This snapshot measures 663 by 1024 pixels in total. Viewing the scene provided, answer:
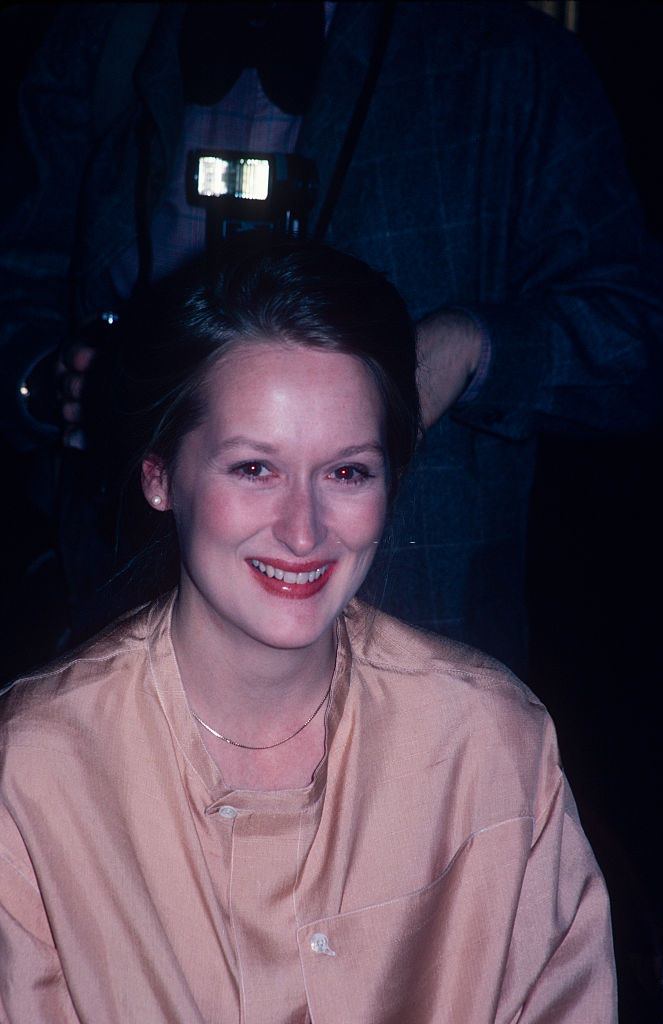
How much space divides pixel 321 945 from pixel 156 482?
2.15 feet

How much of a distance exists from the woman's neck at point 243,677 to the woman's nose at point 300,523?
0.20m

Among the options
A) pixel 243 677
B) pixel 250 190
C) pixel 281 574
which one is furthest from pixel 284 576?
pixel 250 190

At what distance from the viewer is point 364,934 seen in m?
1.27

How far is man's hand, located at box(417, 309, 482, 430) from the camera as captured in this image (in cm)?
144

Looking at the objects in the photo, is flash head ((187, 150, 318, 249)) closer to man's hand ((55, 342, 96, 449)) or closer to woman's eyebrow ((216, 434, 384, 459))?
man's hand ((55, 342, 96, 449))

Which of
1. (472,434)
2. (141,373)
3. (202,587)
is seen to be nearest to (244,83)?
(141,373)

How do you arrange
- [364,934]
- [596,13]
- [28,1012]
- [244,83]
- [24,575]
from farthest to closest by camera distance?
1. [596,13]
2. [24,575]
3. [244,83]
4. [364,934]
5. [28,1012]

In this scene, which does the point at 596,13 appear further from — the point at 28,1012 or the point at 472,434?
the point at 28,1012

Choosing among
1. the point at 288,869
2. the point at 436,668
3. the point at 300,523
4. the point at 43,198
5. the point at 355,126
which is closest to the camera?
the point at 300,523

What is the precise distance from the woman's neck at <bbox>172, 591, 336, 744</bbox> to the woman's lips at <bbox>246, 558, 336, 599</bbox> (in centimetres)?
13

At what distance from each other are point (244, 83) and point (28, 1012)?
4.66 ft

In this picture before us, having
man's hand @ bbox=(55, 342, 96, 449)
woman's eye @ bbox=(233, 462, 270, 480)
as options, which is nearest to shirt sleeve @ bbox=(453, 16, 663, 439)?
woman's eye @ bbox=(233, 462, 270, 480)

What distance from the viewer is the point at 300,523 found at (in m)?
1.17

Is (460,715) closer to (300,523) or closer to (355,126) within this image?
(300,523)
